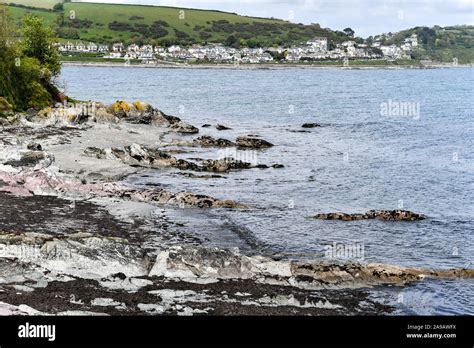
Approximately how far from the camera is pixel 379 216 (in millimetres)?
34844

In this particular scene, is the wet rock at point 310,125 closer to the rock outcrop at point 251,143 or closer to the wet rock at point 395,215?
the rock outcrop at point 251,143

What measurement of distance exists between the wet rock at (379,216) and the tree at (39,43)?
56.5 metres

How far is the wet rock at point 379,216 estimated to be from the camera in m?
34.2

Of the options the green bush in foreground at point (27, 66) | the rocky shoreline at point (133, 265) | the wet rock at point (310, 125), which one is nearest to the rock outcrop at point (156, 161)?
the rocky shoreline at point (133, 265)

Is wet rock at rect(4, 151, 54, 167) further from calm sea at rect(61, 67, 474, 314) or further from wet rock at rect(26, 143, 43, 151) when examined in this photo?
calm sea at rect(61, 67, 474, 314)

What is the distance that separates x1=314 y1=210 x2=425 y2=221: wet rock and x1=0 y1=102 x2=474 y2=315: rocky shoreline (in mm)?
94

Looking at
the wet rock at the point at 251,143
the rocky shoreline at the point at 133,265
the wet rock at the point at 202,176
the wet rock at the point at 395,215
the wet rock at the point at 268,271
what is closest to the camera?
the rocky shoreline at the point at 133,265

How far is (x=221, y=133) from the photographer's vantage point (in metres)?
75.6

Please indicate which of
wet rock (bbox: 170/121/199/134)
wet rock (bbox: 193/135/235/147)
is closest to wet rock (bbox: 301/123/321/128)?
wet rock (bbox: 170/121/199/134)

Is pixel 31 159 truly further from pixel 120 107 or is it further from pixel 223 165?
pixel 120 107

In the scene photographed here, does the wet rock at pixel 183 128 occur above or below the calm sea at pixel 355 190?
above

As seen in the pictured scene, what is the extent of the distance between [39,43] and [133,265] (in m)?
67.7

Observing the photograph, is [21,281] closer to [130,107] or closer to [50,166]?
[50,166]
